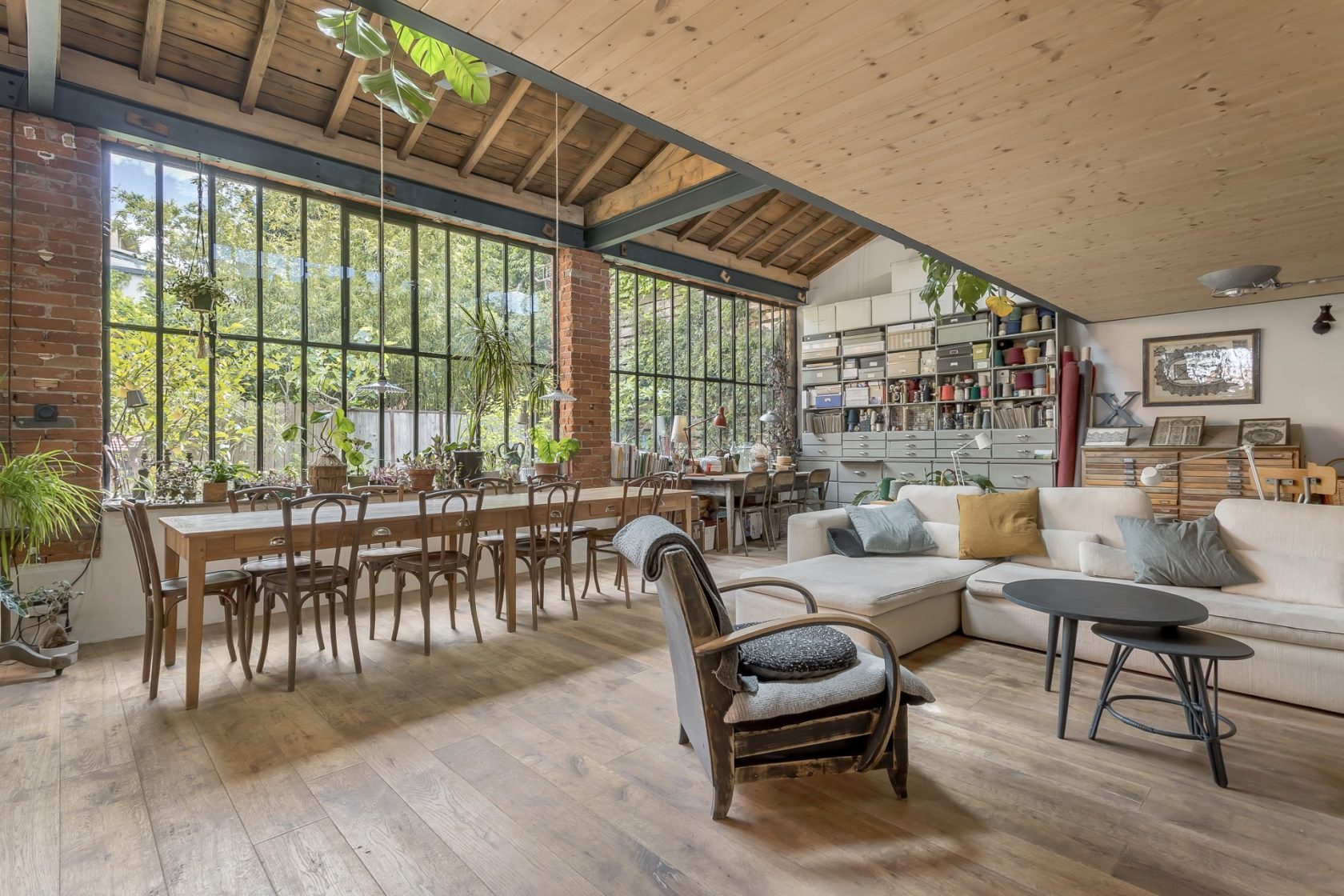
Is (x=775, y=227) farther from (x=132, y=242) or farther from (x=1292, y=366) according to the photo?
(x=132, y=242)

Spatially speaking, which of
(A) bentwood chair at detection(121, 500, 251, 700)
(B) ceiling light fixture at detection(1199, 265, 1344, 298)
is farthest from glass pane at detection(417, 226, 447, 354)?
Answer: (B) ceiling light fixture at detection(1199, 265, 1344, 298)

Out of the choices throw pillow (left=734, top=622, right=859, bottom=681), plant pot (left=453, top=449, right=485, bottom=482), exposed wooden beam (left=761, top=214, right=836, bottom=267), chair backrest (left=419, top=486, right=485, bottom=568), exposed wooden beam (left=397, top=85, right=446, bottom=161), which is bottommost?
throw pillow (left=734, top=622, right=859, bottom=681)

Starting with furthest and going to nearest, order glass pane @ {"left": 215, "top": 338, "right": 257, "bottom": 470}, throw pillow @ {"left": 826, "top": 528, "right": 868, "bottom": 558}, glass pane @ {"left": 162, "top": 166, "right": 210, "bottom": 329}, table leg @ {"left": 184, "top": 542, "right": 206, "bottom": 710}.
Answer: glass pane @ {"left": 215, "top": 338, "right": 257, "bottom": 470} < glass pane @ {"left": 162, "top": 166, "right": 210, "bottom": 329} < throw pillow @ {"left": 826, "top": 528, "right": 868, "bottom": 558} < table leg @ {"left": 184, "top": 542, "right": 206, "bottom": 710}

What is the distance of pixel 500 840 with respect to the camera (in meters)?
1.78

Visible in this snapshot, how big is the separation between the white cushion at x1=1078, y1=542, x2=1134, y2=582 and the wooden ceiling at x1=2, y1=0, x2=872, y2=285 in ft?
15.1

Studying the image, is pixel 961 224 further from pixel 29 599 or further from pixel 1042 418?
pixel 29 599

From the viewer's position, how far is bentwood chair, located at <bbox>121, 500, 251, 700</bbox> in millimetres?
2803

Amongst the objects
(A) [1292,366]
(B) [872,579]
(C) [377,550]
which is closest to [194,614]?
(C) [377,550]

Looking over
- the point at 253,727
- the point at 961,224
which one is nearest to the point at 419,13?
the point at 253,727

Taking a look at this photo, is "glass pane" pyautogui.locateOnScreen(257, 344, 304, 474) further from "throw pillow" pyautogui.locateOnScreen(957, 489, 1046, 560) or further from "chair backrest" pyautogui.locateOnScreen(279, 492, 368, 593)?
"throw pillow" pyautogui.locateOnScreen(957, 489, 1046, 560)

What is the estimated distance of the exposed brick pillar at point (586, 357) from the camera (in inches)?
245

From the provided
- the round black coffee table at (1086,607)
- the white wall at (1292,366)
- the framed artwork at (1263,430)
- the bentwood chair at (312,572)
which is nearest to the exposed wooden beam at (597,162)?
the bentwood chair at (312,572)

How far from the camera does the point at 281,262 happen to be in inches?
186

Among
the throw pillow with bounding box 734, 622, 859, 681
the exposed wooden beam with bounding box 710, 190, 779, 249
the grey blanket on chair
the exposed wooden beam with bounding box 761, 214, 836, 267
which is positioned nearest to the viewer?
the grey blanket on chair
